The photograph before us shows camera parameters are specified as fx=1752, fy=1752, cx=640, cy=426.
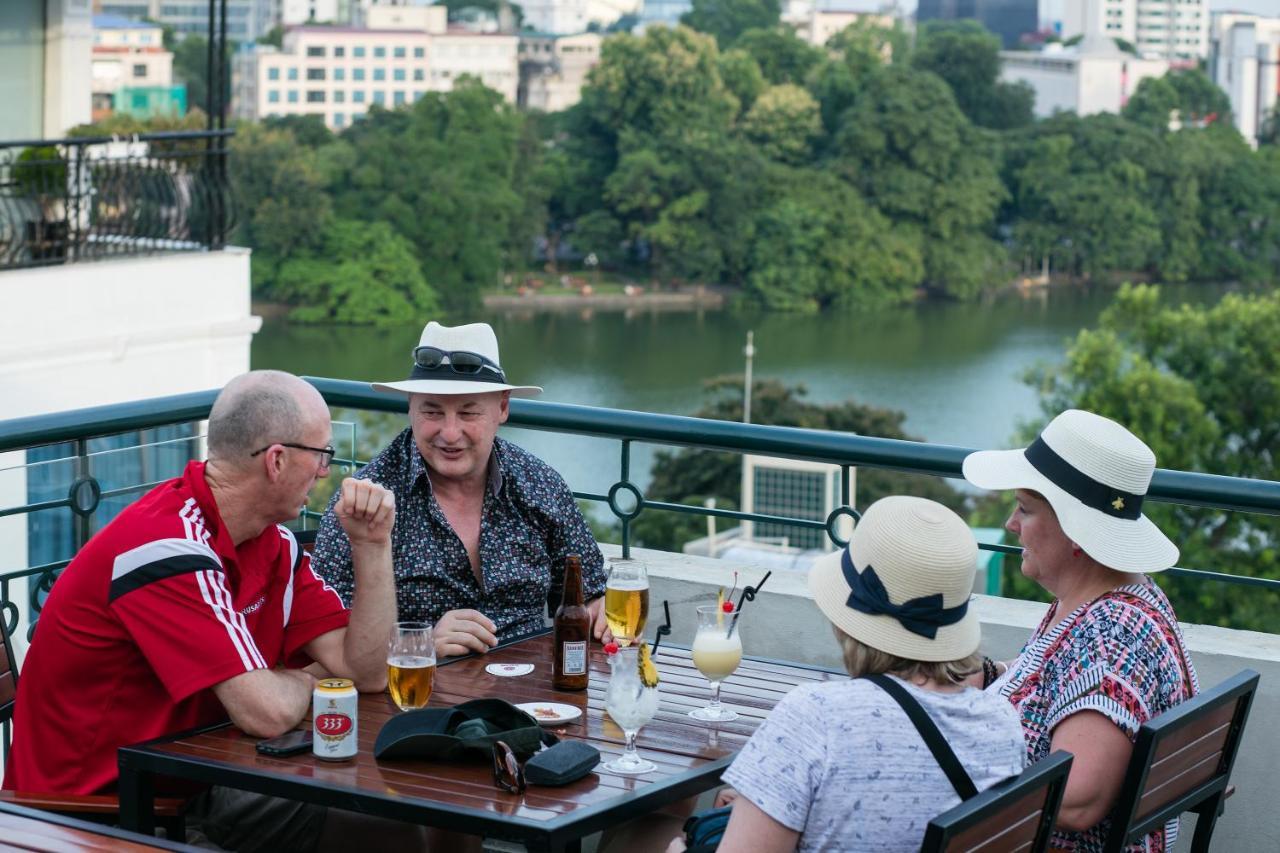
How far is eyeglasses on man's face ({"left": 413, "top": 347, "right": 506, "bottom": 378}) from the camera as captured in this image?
12.1 feet

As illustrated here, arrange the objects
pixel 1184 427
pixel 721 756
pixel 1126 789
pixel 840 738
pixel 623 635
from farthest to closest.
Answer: pixel 1184 427 → pixel 623 635 → pixel 721 756 → pixel 1126 789 → pixel 840 738

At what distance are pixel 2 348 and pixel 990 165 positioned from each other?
299 ft

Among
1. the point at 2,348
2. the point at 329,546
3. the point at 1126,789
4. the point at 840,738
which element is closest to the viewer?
the point at 840,738

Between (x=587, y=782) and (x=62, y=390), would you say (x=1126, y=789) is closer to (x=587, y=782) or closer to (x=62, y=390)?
(x=587, y=782)

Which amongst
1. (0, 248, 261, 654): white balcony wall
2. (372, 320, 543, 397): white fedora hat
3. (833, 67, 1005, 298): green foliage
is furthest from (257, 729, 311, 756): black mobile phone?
(833, 67, 1005, 298): green foliage

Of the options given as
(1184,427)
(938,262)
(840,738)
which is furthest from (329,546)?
(938,262)

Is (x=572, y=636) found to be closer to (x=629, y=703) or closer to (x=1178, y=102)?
(x=629, y=703)

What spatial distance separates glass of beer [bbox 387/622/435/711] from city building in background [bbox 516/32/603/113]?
457 feet

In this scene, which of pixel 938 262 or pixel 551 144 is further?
pixel 551 144

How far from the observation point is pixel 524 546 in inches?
147

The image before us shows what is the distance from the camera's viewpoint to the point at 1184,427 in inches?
1292

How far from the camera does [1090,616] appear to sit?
2.70 meters

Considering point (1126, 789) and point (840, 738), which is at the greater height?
point (840, 738)

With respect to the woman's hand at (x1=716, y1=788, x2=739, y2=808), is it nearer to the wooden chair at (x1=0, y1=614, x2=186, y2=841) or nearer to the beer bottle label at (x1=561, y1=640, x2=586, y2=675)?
the beer bottle label at (x1=561, y1=640, x2=586, y2=675)
